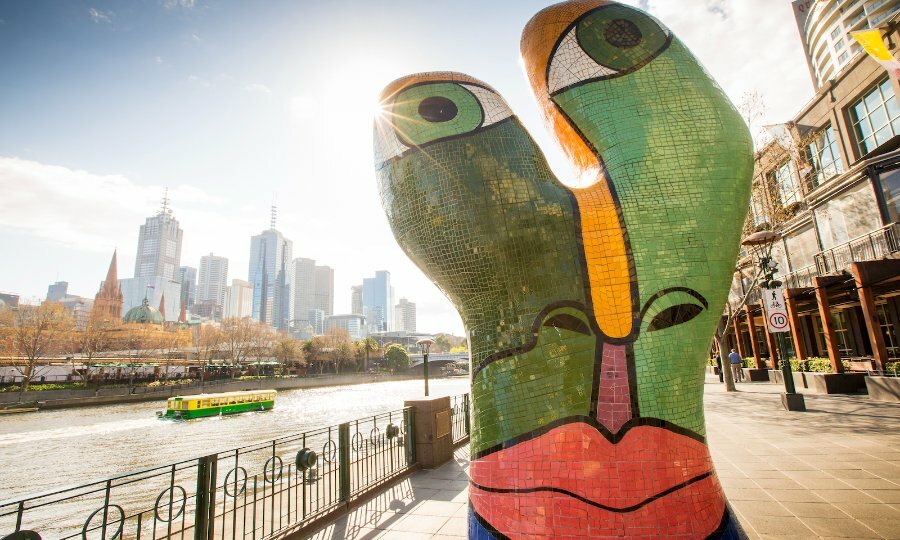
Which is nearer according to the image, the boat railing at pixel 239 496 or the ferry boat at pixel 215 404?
the boat railing at pixel 239 496

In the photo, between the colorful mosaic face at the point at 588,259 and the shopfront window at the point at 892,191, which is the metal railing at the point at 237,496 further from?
the shopfront window at the point at 892,191

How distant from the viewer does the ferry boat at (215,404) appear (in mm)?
25484

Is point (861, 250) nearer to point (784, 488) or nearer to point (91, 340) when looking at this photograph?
point (784, 488)

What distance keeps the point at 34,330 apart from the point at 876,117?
55.8 meters

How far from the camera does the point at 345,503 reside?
611 centimetres

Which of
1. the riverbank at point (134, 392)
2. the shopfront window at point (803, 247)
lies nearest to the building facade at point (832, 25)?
the shopfront window at point (803, 247)

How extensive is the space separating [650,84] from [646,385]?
1.66 m

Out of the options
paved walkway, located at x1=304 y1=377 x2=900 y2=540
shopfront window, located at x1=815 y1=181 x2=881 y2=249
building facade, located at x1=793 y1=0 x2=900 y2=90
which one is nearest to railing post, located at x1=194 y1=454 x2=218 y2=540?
paved walkway, located at x1=304 y1=377 x2=900 y2=540

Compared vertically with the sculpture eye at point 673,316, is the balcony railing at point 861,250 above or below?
above

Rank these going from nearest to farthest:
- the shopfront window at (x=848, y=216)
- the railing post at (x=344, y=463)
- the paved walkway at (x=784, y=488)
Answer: the paved walkway at (x=784, y=488) → the railing post at (x=344, y=463) → the shopfront window at (x=848, y=216)

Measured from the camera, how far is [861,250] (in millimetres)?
16750

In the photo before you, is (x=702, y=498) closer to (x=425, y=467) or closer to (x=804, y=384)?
(x=425, y=467)

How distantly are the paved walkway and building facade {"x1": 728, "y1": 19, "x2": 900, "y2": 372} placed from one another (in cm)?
685

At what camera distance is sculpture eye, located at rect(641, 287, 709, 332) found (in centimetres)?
226
